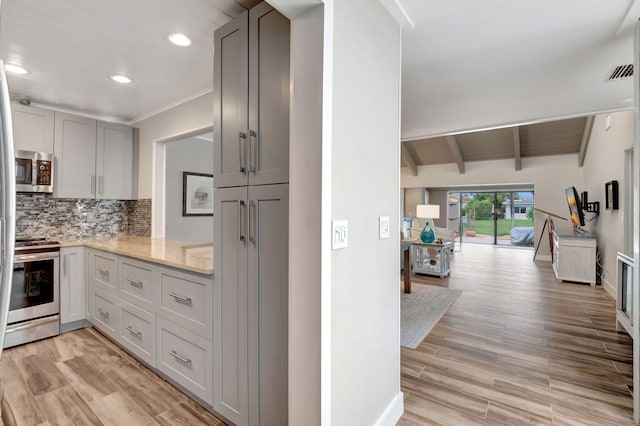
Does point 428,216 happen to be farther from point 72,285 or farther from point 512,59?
point 72,285

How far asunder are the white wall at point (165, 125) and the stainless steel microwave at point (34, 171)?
867 millimetres

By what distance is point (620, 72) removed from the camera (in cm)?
246

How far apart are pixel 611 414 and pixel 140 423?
2842mm

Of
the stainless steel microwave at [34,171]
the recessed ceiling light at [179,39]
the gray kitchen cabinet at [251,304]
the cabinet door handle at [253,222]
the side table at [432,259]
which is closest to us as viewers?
the gray kitchen cabinet at [251,304]

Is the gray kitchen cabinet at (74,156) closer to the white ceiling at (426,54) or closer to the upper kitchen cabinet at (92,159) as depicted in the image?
the upper kitchen cabinet at (92,159)

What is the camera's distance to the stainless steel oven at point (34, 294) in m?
2.71

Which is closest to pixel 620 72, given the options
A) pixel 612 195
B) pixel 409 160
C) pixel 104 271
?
pixel 612 195

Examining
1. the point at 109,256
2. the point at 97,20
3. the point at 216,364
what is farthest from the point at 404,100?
the point at 109,256

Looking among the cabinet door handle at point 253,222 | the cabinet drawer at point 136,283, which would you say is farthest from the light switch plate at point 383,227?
the cabinet drawer at point 136,283

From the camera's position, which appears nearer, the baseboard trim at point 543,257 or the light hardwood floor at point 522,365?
the light hardwood floor at point 522,365

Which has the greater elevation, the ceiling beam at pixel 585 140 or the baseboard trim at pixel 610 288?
the ceiling beam at pixel 585 140

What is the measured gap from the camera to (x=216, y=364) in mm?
1778

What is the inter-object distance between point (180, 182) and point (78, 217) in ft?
3.95

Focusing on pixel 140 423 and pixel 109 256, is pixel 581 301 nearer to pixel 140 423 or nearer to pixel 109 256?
pixel 140 423
